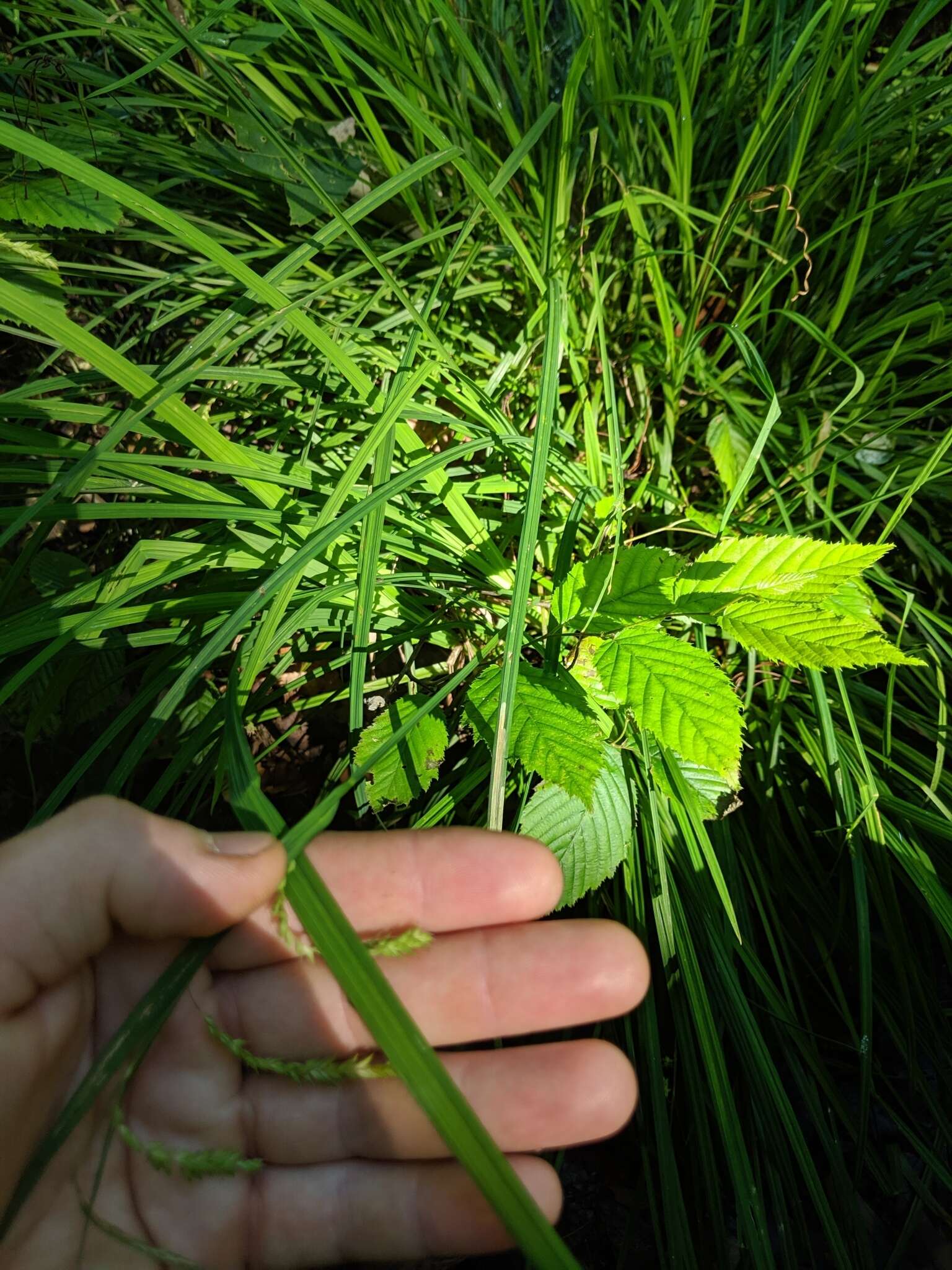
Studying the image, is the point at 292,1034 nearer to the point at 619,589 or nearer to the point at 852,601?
the point at 619,589

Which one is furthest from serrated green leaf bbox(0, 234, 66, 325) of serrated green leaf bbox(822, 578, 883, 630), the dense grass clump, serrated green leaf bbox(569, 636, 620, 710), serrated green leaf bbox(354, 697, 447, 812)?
serrated green leaf bbox(822, 578, 883, 630)

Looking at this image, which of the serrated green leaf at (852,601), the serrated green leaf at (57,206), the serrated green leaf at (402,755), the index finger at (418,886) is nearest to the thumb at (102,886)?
the index finger at (418,886)

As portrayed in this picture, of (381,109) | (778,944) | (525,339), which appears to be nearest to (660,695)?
(778,944)

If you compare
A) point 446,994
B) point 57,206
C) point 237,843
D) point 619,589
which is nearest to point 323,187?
point 57,206

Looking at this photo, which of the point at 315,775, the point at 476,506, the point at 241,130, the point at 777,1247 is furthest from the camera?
the point at 315,775

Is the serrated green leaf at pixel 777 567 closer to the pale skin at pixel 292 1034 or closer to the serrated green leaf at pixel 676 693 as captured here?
the serrated green leaf at pixel 676 693

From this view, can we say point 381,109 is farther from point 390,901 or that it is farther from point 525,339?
point 390,901

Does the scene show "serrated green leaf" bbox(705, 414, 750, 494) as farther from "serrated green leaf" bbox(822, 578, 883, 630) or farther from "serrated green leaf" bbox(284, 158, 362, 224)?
"serrated green leaf" bbox(284, 158, 362, 224)
